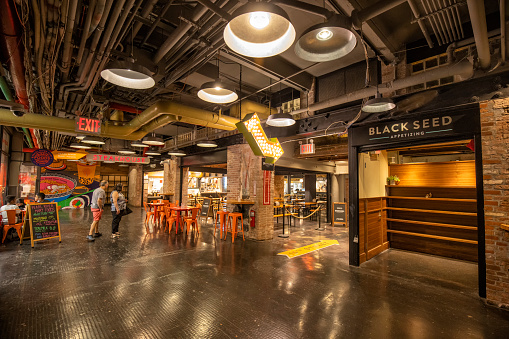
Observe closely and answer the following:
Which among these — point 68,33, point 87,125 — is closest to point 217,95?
point 68,33

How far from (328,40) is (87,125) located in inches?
260

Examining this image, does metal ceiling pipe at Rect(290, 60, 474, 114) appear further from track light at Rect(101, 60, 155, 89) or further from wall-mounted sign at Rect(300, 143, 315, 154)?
track light at Rect(101, 60, 155, 89)

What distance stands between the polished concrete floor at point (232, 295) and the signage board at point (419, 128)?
266 centimetres

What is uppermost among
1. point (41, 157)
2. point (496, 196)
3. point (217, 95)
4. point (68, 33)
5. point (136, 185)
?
point (68, 33)

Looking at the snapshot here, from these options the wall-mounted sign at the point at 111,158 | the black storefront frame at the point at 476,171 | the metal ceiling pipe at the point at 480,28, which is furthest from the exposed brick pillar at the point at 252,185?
the wall-mounted sign at the point at 111,158

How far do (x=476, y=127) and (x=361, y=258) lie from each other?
3.28 meters

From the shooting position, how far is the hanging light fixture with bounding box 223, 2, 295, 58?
2002mm

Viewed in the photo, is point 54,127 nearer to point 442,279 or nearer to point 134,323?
point 134,323

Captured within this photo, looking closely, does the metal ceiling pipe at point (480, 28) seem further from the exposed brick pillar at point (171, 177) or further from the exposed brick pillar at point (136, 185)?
the exposed brick pillar at point (136, 185)

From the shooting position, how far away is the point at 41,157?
378 inches

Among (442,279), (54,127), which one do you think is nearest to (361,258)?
(442,279)

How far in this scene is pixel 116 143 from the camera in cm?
1523

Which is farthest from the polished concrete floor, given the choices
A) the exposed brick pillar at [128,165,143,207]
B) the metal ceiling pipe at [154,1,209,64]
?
the exposed brick pillar at [128,165,143,207]

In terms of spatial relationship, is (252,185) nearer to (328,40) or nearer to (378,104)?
(378,104)
